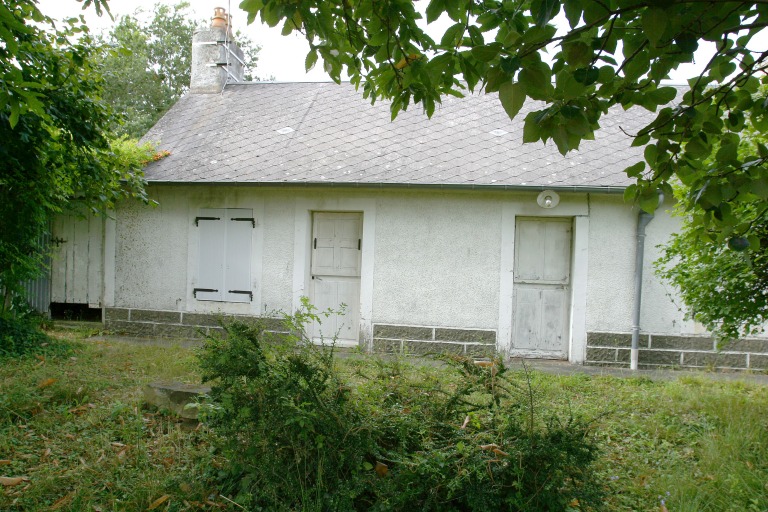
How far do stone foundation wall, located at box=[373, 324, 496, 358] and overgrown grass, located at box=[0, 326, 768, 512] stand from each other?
72.8 inches

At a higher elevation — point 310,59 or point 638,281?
point 310,59

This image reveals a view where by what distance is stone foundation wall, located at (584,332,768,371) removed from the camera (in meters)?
6.61

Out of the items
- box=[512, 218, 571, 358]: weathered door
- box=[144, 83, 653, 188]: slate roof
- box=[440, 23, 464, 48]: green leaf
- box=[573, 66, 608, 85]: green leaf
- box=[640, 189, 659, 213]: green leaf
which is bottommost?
box=[512, 218, 571, 358]: weathered door

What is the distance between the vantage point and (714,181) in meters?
1.94

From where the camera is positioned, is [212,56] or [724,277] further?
[212,56]

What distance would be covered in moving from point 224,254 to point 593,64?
263 inches

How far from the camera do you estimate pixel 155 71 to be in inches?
975

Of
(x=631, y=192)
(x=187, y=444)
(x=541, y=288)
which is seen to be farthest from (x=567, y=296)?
(x=187, y=444)

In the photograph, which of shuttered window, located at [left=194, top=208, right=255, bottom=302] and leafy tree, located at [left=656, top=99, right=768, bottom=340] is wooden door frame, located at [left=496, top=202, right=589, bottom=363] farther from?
shuttered window, located at [left=194, top=208, right=255, bottom=302]

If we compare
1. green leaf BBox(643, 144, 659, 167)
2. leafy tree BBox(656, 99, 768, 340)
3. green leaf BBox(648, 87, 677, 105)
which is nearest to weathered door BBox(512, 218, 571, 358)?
leafy tree BBox(656, 99, 768, 340)

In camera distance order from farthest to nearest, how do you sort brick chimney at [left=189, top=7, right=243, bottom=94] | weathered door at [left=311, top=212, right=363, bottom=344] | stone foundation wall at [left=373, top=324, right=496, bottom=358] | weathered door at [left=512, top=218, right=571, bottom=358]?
brick chimney at [left=189, top=7, right=243, bottom=94] → weathered door at [left=311, top=212, right=363, bottom=344] → weathered door at [left=512, top=218, right=571, bottom=358] → stone foundation wall at [left=373, top=324, right=496, bottom=358]

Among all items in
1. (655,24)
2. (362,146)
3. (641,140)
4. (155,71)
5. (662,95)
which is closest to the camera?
(655,24)

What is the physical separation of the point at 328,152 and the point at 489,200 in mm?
2503

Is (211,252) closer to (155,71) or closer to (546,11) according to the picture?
(546,11)
